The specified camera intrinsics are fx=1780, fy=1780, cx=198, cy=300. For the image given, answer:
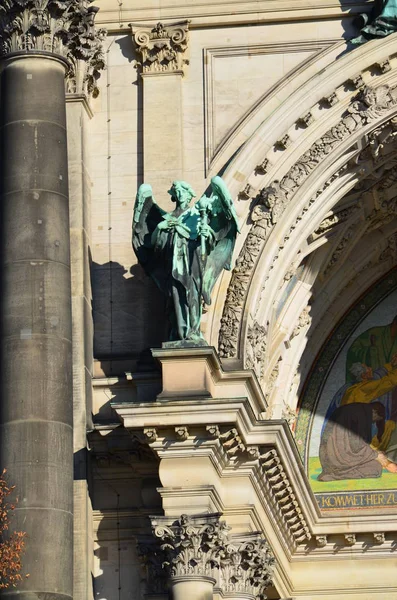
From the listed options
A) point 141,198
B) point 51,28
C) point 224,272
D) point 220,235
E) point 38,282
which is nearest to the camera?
point 38,282

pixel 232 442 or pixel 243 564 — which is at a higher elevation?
pixel 232 442

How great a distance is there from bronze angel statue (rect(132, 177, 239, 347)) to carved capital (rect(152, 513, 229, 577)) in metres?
1.92

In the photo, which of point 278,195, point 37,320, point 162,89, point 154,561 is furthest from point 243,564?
point 162,89

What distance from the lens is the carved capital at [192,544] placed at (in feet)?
60.4

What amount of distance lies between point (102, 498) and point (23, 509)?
72.6 inches

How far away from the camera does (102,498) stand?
19.7 metres

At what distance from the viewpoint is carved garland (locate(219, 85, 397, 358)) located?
20.1 m

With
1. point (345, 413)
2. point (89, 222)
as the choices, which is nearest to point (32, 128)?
point (89, 222)

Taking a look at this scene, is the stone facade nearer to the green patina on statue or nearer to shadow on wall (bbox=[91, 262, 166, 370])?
shadow on wall (bbox=[91, 262, 166, 370])

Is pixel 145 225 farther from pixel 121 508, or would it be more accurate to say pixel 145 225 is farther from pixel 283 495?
pixel 283 495

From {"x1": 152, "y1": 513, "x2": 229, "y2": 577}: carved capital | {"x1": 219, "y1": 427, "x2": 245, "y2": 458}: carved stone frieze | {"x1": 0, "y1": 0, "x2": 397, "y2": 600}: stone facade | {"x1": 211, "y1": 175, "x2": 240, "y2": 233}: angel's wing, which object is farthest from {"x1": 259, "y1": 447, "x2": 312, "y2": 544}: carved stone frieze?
{"x1": 211, "y1": 175, "x2": 240, "y2": 233}: angel's wing

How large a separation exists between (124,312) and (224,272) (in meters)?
1.24

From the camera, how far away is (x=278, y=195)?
20.6 m

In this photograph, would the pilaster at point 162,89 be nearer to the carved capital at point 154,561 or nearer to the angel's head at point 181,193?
the angel's head at point 181,193
